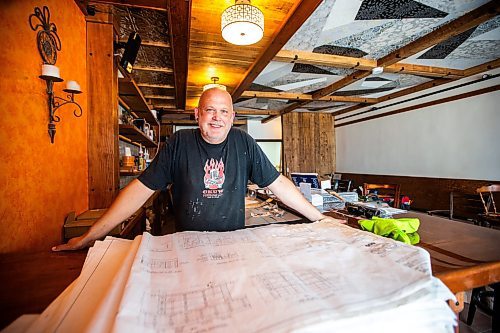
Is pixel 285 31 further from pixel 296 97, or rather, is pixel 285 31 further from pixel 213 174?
pixel 296 97

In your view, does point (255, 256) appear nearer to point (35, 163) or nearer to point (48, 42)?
point (35, 163)

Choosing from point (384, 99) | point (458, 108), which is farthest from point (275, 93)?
point (458, 108)

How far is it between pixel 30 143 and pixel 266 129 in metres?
7.74

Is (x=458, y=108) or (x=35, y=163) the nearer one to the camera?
(x=35, y=163)

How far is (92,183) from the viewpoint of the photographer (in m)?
2.01

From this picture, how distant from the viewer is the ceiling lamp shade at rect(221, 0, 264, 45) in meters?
1.96

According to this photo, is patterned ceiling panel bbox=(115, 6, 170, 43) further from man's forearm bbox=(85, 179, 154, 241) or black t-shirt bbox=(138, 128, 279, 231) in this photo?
man's forearm bbox=(85, 179, 154, 241)

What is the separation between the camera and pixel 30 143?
4.05ft

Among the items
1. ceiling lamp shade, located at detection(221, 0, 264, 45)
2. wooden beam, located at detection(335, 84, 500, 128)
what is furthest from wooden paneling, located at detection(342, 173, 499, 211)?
ceiling lamp shade, located at detection(221, 0, 264, 45)

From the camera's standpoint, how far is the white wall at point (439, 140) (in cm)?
414

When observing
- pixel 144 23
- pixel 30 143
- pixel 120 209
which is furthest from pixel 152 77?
pixel 120 209

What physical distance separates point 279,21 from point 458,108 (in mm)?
4324

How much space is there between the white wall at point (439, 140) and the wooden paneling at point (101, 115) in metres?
5.61

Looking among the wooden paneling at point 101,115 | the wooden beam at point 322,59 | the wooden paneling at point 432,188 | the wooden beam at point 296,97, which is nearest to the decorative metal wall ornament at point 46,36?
the wooden paneling at point 101,115
